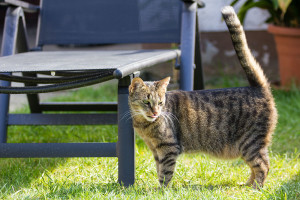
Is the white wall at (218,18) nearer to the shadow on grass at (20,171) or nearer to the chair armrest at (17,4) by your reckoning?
the chair armrest at (17,4)

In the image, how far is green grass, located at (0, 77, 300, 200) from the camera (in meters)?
2.08

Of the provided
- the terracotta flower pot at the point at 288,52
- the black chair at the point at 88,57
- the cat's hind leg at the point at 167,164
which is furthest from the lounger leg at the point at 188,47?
the terracotta flower pot at the point at 288,52

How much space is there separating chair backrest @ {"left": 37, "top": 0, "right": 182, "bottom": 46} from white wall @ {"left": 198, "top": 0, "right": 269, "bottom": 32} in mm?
1850

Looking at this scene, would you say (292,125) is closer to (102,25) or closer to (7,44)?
(102,25)

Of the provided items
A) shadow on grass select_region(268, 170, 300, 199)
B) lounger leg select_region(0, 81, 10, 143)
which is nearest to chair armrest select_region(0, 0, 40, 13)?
lounger leg select_region(0, 81, 10, 143)

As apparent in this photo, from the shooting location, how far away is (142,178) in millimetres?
2404

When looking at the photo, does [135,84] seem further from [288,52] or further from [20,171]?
[288,52]

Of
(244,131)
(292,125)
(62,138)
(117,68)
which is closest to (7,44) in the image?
(62,138)

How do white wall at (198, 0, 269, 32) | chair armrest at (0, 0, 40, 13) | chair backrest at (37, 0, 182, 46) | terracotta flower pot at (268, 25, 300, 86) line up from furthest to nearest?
white wall at (198, 0, 269, 32), terracotta flower pot at (268, 25, 300, 86), chair backrest at (37, 0, 182, 46), chair armrest at (0, 0, 40, 13)

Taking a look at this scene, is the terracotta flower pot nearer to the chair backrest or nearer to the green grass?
the green grass

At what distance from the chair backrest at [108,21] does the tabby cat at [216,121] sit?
3.54 ft

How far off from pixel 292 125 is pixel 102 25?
1.70 metres

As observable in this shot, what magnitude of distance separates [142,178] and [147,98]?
0.48 m

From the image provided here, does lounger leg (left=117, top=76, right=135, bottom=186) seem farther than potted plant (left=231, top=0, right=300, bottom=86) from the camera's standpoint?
No
